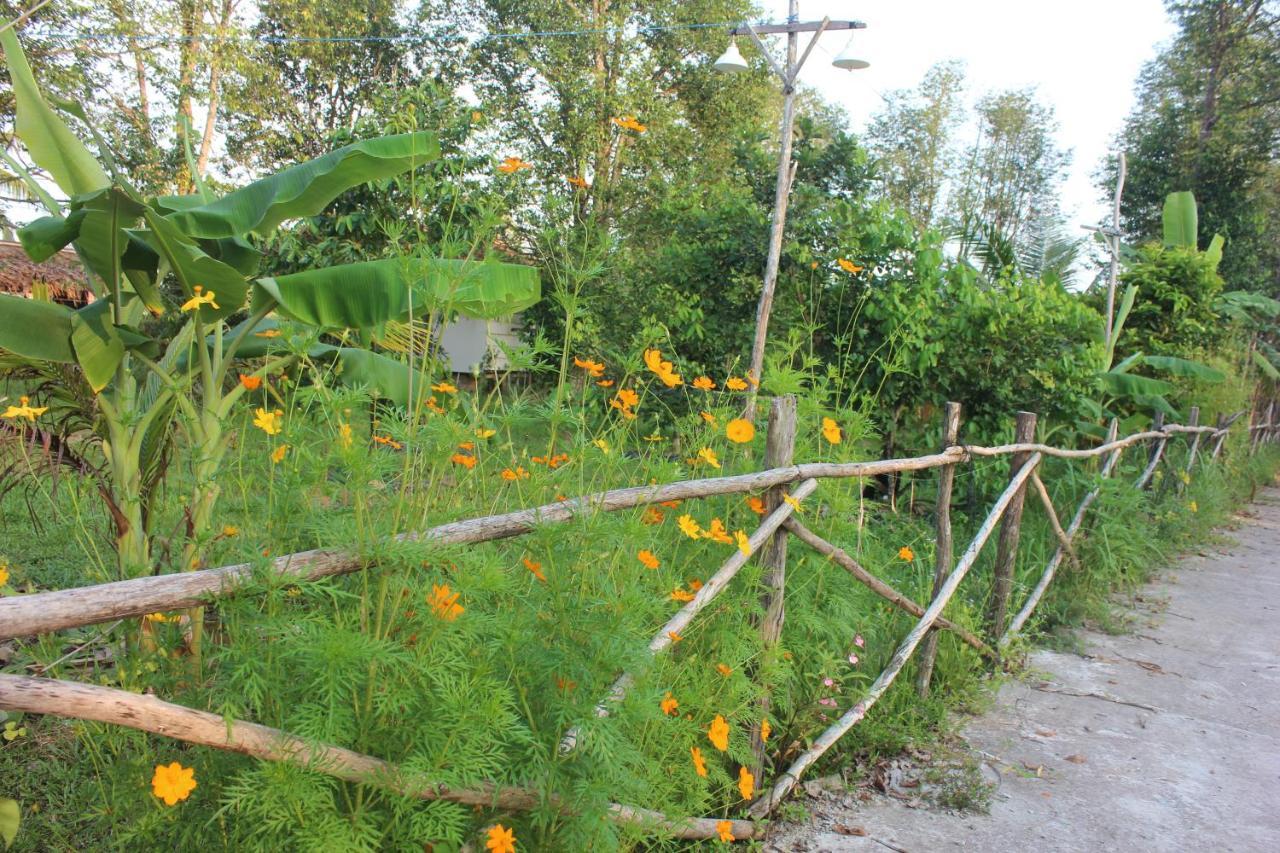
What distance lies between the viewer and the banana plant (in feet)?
9.52

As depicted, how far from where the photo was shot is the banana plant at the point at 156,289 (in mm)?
2902

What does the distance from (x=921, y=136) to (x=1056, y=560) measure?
31213 mm

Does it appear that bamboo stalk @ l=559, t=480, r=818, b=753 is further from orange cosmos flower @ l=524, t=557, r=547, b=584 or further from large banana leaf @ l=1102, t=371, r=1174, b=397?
large banana leaf @ l=1102, t=371, r=1174, b=397

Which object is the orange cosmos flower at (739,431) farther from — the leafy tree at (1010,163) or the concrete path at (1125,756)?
the leafy tree at (1010,163)

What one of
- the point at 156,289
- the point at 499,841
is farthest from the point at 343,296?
the point at 499,841

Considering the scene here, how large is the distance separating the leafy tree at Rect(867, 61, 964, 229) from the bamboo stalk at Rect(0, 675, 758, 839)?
33.4 metres

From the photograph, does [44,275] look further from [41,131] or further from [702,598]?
[702,598]

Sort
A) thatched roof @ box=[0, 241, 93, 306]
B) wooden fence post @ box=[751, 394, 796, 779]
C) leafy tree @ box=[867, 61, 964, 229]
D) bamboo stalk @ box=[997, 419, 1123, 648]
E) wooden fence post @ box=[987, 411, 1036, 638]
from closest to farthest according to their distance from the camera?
wooden fence post @ box=[751, 394, 796, 779] → wooden fence post @ box=[987, 411, 1036, 638] → bamboo stalk @ box=[997, 419, 1123, 648] → thatched roof @ box=[0, 241, 93, 306] → leafy tree @ box=[867, 61, 964, 229]

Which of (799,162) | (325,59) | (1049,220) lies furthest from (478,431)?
(325,59)

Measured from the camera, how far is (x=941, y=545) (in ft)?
12.5

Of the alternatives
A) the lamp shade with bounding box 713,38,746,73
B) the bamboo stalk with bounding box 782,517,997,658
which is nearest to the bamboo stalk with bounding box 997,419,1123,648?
the bamboo stalk with bounding box 782,517,997,658

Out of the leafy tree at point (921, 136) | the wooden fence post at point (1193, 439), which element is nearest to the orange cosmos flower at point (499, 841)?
the wooden fence post at point (1193, 439)

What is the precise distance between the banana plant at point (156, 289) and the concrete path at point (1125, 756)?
215 cm

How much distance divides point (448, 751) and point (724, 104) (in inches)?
710
